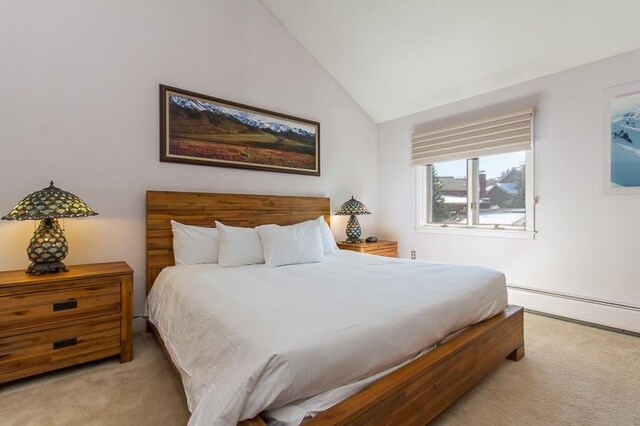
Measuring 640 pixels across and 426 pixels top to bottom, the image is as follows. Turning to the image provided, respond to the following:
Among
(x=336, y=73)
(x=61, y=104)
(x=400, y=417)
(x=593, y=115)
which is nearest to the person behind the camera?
(x=400, y=417)

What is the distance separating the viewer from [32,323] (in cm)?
184

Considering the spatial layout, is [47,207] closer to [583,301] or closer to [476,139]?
[476,139]

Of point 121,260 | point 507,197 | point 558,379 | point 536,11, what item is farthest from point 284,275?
point 536,11

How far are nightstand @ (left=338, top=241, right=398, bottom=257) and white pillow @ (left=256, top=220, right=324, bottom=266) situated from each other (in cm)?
95

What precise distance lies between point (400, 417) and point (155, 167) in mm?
2617

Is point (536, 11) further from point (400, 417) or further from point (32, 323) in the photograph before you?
point (32, 323)

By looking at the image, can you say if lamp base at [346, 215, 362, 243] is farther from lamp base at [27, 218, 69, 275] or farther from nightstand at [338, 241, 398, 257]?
lamp base at [27, 218, 69, 275]

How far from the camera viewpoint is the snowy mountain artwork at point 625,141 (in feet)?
Result: 8.48

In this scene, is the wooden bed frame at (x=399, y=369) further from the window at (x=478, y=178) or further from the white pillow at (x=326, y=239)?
the window at (x=478, y=178)

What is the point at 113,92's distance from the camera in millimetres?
2533

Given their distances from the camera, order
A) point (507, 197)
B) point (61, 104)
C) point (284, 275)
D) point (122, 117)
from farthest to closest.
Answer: point (507, 197), point (122, 117), point (61, 104), point (284, 275)

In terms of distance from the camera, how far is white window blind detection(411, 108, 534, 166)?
10.4 feet

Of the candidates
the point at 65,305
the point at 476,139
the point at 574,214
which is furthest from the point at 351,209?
the point at 65,305

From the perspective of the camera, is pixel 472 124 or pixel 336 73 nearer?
pixel 472 124
